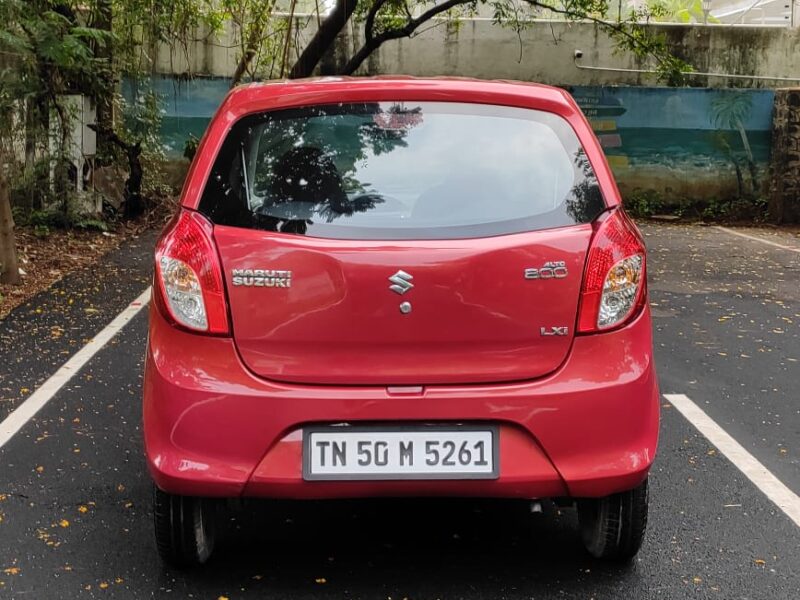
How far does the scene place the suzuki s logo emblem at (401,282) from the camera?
10.0ft

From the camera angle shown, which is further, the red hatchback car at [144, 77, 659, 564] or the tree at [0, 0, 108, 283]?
the tree at [0, 0, 108, 283]

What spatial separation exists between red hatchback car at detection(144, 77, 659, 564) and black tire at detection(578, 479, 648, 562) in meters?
0.22

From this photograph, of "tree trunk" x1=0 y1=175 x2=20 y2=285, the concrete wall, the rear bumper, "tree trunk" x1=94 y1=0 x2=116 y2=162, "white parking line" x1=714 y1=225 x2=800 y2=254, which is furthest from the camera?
the concrete wall

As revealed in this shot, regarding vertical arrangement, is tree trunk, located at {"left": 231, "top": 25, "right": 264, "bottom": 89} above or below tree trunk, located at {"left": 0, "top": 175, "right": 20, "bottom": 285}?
above

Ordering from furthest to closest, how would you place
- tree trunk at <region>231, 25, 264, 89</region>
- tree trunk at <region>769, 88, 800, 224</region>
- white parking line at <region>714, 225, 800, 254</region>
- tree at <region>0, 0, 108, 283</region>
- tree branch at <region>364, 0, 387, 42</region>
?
1. tree trunk at <region>769, 88, 800, 224</region>
2. tree trunk at <region>231, 25, 264, 89</region>
3. tree branch at <region>364, 0, 387, 42</region>
4. white parking line at <region>714, 225, 800, 254</region>
5. tree at <region>0, 0, 108, 283</region>

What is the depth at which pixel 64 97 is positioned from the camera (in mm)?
11680

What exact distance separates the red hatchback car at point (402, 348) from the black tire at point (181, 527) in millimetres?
144

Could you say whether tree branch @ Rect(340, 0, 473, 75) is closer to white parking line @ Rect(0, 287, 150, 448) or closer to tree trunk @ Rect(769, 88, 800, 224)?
tree trunk @ Rect(769, 88, 800, 224)

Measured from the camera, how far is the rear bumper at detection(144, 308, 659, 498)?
9.92 feet

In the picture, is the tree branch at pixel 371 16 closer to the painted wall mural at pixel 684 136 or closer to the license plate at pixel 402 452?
the painted wall mural at pixel 684 136

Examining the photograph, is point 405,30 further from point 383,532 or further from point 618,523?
point 618,523

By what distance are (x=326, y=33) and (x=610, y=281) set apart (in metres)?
11.7

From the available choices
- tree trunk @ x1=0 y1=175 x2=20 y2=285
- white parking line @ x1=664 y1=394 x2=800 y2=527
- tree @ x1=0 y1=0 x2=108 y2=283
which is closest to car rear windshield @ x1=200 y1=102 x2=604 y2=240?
white parking line @ x1=664 y1=394 x2=800 y2=527

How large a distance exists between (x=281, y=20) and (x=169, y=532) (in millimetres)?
13977
